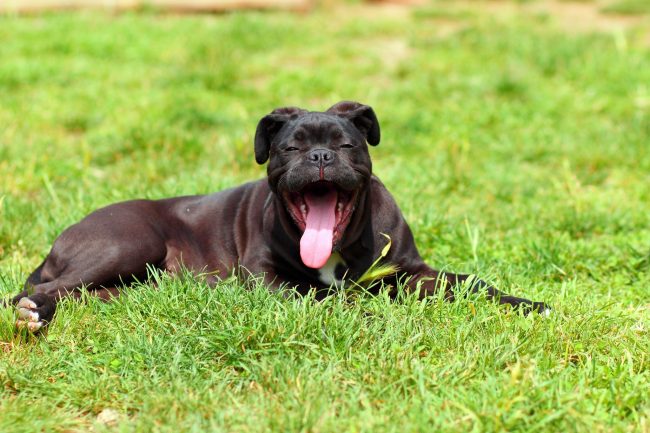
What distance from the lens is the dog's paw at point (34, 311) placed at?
418cm

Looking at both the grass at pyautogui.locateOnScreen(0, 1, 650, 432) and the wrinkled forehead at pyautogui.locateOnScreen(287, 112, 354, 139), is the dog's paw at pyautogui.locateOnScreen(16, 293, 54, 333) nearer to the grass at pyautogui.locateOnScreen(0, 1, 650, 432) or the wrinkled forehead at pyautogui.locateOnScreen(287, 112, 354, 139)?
the grass at pyautogui.locateOnScreen(0, 1, 650, 432)

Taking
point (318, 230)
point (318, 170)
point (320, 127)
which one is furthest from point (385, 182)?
point (318, 170)

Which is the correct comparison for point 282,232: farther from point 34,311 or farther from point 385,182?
point 385,182

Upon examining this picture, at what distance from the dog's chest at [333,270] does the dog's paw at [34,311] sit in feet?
4.68

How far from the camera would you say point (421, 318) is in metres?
4.15

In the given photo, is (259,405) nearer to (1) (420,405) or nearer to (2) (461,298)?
(1) (420,405)

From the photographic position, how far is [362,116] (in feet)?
16.1

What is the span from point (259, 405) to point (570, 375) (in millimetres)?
1315

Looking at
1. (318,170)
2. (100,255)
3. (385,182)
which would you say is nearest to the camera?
(318,170)

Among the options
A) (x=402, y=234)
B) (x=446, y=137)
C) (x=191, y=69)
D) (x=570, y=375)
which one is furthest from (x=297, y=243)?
(x=191, y=69)

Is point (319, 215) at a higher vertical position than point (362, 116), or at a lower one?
lower

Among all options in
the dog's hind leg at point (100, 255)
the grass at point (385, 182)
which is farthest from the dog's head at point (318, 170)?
the dog's hind leg at point (100, 255)

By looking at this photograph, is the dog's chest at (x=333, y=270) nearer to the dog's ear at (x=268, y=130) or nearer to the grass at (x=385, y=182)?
the grass at (x=385, y=182)

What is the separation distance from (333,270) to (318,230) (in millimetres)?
362
